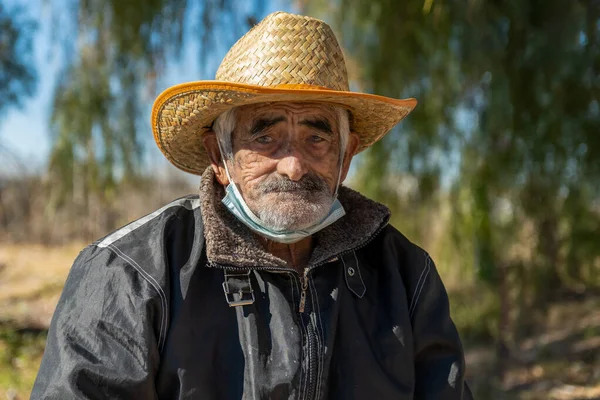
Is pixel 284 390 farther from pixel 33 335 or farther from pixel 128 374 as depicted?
pixel 33 335

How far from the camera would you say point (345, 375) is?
182 centimetres

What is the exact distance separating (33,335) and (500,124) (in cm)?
393

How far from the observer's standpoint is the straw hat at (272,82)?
1.82 m

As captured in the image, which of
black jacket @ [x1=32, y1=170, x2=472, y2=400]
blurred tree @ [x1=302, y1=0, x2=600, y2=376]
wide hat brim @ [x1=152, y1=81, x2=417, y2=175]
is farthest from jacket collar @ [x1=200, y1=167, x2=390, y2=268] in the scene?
blurred tree @ [x1=302, y1=0, x2=600, y2=376]

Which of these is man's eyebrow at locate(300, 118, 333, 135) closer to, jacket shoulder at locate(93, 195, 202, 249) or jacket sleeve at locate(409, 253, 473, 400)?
jacket shoulder at locate(93, 195, 202, 249)

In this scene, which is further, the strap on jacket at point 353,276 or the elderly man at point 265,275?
the strap on jacket at point 353,276

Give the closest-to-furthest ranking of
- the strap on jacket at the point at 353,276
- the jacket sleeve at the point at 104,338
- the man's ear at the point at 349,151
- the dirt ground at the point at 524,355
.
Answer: the jacket sleeve at the point at 104,338 < the strap on jacket at the point at 353,276 < the man's ear at the point at 349,151 < the dirt ground at the point at 524,355

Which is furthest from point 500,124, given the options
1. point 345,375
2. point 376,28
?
point 345,375

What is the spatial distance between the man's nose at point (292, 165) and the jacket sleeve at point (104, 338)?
0.52 m

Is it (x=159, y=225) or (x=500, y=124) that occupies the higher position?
(x=500, y=124)

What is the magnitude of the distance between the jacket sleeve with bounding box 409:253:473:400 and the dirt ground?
2.12 m

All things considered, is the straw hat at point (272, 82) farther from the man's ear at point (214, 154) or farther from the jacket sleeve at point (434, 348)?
the jacket sleeve at point (434, 348)

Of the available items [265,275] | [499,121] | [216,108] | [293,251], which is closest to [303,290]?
[265,275]

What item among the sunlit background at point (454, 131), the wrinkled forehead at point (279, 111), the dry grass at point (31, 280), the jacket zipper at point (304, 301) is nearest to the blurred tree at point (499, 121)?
the sunlit background at point (454, 131)
